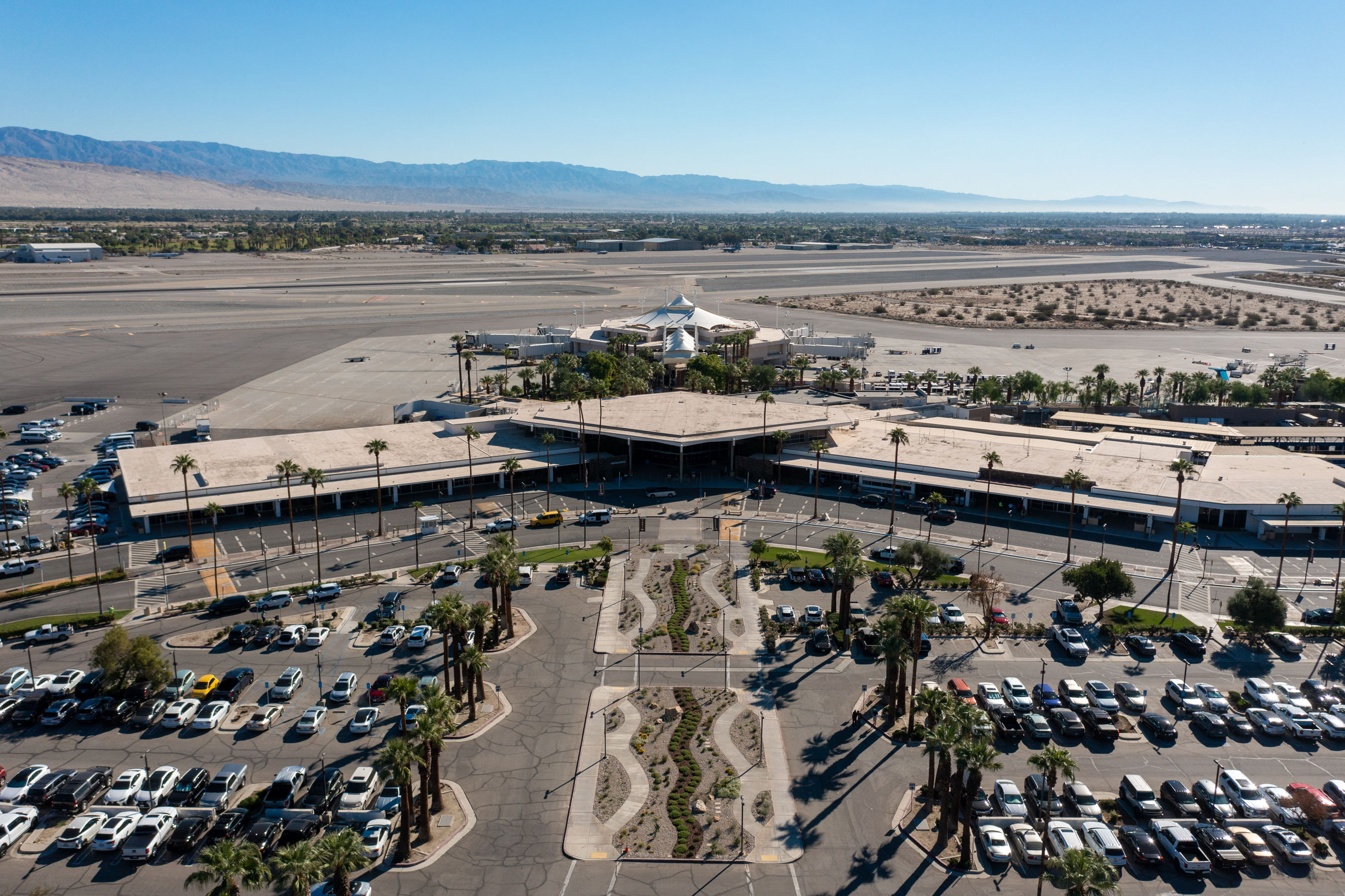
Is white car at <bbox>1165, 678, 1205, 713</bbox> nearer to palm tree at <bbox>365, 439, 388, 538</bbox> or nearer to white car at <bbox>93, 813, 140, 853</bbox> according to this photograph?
white car at <bbox>93, 813, 140, 853</bbox>

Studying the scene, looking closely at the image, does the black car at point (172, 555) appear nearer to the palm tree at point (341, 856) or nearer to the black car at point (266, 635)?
the black car at point (266, 635)

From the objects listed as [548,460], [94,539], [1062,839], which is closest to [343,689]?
[94,539]

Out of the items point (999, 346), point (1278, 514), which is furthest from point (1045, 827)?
point (999, 346)

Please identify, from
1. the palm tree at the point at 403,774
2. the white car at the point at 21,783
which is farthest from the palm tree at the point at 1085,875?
the white car at the point at 21,783

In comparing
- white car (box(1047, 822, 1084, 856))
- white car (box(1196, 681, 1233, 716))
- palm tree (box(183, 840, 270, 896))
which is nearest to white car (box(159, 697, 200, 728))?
palm tree (box(183, 840, 270, 896))

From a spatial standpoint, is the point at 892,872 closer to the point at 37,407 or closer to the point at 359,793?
the point at 359,793

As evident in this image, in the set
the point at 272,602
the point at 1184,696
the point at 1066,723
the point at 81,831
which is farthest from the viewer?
the point at 272,602

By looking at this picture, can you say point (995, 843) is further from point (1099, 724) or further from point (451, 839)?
point (451, 839)
